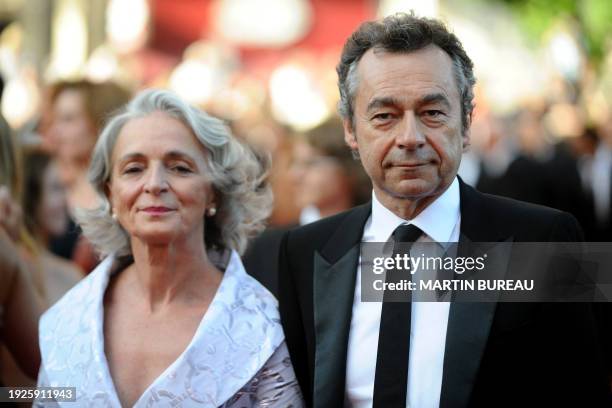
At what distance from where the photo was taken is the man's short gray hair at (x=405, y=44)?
4.29 metres

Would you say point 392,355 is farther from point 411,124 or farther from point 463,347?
point 411,124

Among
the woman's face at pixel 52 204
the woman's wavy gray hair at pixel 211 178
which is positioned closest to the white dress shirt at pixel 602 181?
the woman's face at pixel 52 204

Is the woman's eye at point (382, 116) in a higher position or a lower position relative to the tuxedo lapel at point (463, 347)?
higher

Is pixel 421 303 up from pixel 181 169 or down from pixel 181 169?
down

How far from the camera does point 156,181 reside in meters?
4.59

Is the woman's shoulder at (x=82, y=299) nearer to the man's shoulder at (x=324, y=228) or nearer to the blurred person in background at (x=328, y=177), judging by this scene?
the man's shoulder at (x=324, y=228)

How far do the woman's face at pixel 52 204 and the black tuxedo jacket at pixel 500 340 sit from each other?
9.80 feet

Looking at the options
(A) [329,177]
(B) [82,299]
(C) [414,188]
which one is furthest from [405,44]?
(A) [329,177]

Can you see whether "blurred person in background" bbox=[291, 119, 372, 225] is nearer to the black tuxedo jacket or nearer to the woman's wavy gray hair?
the woman's wavy gray hair

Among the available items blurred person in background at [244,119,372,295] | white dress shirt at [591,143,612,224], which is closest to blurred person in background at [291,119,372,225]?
blurred person in background at [244,119,372,295]

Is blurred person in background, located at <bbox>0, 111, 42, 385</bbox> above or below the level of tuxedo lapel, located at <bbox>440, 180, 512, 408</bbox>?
above

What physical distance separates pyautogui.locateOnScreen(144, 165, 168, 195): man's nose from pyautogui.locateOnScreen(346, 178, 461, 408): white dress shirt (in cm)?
82

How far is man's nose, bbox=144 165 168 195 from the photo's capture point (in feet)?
15.0

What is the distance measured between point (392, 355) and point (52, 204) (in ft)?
11.3
